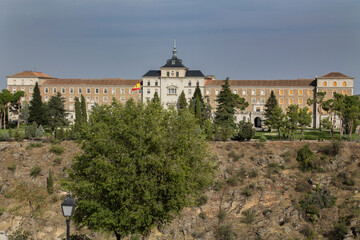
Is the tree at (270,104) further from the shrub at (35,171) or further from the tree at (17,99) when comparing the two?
the tree at (17,99)

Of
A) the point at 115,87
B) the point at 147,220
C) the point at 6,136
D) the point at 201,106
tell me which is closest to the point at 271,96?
the point at 201,106

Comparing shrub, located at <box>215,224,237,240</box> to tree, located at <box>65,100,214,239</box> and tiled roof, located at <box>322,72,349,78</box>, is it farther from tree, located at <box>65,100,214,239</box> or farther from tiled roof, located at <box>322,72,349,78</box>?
tiled roof, located at <box>322,72,349,78</box>

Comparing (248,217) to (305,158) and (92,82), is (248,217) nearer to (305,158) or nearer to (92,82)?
(305,158)

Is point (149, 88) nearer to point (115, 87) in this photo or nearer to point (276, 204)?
point (115, 87)

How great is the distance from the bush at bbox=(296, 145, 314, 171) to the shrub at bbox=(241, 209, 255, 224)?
11.0 metres

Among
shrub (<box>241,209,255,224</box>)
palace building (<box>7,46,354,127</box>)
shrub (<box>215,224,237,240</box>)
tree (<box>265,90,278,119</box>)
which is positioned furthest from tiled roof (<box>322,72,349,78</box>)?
shrub (<box>215,224,237,240</box>)

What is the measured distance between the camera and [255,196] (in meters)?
45.7

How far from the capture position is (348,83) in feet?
273

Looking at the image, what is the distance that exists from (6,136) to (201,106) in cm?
3092

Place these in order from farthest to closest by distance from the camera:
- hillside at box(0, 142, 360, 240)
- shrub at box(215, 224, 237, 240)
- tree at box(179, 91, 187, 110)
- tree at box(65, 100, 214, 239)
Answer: tree at box(179, 91, 187, 110)
hillside at box(0, 142, 360, 240)
shrub at box(215, 224, 237, 240)
tree at box(65, 100, 214, 239)

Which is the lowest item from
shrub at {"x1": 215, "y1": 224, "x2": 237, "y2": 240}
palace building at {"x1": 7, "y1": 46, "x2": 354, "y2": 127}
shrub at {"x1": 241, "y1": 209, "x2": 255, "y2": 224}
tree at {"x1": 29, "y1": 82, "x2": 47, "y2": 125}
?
shrub at {"x1": 215, "y1": 224, "x2": 237, "y2": 240}

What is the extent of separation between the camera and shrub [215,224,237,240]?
124 ft

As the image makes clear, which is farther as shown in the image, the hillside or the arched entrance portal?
the arched entrance portal

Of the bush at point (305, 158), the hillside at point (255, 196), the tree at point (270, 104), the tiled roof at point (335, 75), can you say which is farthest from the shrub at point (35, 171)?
the tiled roof at point (335, 75)
